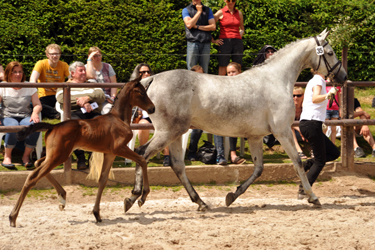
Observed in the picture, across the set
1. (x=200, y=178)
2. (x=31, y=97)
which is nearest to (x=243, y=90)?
(x=200, y=178)

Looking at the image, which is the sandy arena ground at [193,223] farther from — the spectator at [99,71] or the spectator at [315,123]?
the spectator at [99,71]

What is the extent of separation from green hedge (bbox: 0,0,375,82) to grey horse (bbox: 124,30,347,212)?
3.06 m

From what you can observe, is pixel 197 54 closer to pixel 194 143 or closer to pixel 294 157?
pixel 194 143

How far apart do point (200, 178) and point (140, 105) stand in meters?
2.36

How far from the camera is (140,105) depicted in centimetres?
568

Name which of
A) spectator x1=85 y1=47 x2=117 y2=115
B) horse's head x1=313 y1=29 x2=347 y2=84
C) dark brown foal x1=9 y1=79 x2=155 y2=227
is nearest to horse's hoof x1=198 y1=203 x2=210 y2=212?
dark brown foal x1=9 y1=79 x2=155 y2=227

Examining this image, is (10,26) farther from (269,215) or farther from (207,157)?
(269,215)

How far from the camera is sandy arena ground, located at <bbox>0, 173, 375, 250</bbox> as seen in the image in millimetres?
4930

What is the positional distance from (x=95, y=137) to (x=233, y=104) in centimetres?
177

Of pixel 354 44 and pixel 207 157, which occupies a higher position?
pixel 354 44

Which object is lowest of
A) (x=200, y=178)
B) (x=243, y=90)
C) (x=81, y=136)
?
(x=200, y=178)

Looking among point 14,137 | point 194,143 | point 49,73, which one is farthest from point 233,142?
point 14,137

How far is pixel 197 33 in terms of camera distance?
902 centimetres

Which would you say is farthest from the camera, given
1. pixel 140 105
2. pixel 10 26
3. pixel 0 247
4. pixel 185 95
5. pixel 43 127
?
pixel 10 26
